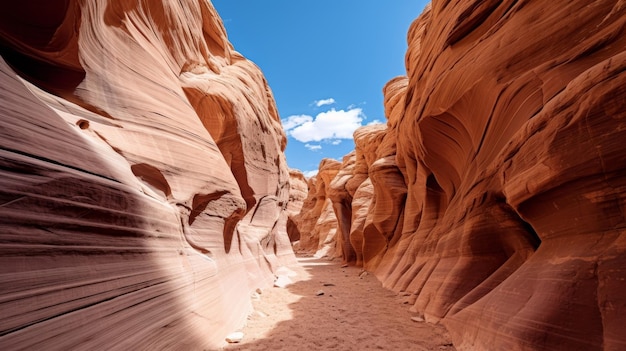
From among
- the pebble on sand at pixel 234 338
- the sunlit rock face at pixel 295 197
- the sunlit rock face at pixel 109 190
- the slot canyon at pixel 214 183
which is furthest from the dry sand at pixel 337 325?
the sunlit rock face at pixel 295 197

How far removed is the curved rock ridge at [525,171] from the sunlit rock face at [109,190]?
366 centimetres

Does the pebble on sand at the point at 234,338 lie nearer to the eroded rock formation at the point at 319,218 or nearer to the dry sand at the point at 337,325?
the dry sand at the point at 337,325

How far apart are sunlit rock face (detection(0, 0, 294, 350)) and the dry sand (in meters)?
0.62

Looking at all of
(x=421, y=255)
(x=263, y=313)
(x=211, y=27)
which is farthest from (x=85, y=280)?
(x=211, y=27)

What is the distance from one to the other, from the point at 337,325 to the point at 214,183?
3.32 meters

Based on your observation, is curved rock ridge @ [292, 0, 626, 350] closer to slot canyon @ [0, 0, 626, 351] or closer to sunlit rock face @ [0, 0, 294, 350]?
slot canyon @ [0, 0, 626, 351]

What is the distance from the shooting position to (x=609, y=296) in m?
2.17

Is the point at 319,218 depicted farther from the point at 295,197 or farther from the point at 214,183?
the point at 214,183

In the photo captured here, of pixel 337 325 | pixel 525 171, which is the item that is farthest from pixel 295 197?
pixel 525 171

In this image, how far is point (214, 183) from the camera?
492cm

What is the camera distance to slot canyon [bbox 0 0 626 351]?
80.7 inches

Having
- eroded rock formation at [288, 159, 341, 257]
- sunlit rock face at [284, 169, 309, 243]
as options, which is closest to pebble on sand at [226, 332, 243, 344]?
eroded rock formation at [288, 159, 341, 257]

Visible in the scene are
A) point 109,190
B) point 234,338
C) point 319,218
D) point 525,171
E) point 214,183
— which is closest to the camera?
point 109,190

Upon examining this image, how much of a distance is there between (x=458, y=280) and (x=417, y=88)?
523 cm
